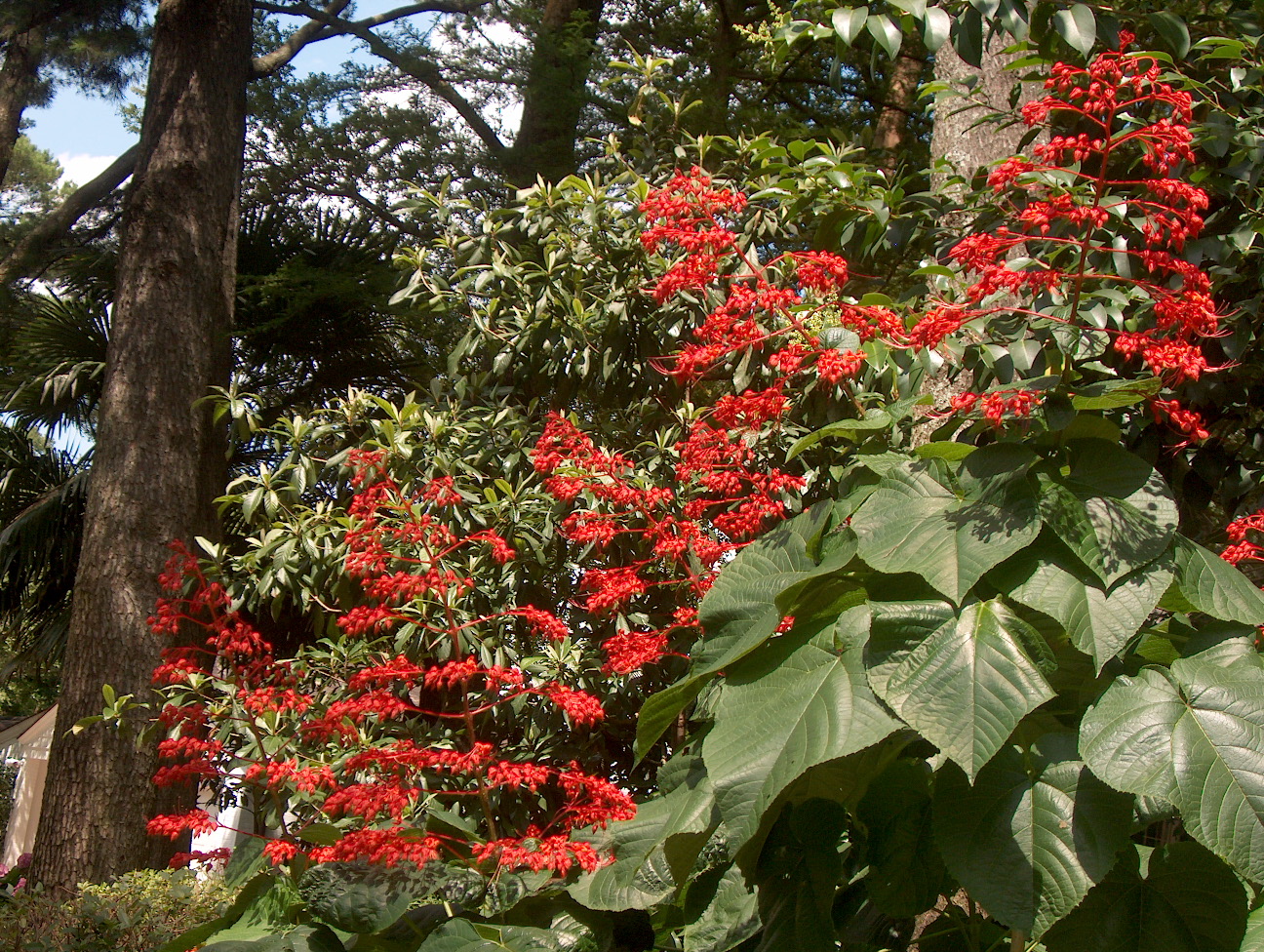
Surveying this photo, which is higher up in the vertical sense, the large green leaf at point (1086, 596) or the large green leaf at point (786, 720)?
the large green leaf at point (1086, 596)

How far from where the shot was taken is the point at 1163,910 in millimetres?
1086

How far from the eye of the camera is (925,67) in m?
7.62

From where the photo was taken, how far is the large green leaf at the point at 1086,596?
1027 millimetres

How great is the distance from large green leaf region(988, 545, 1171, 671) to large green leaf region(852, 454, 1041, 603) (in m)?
0.06

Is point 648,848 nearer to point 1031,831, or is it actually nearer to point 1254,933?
point 1031,831

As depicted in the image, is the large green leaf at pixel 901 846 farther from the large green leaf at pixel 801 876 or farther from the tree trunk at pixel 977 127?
the tree trunk at pixel 977 127

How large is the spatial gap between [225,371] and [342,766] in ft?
10.3

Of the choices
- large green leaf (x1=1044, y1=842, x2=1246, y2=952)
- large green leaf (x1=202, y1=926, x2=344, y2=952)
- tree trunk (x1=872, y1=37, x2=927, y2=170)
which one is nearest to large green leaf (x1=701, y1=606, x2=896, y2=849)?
large green leaf (x1=1044, y1=842, x2=1246, y2=952)

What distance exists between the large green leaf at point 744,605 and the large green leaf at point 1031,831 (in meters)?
0.27

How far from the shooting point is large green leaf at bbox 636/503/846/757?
1.19 metres

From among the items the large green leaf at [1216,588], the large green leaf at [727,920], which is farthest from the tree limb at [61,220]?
the large green leaf at [1216,588]

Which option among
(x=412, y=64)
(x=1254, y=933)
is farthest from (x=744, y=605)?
(x=412, y=64)

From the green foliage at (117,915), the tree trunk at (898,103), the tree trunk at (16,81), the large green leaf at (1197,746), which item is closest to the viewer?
the large green leaf at (1197,746)

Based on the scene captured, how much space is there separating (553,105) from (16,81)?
672cm
